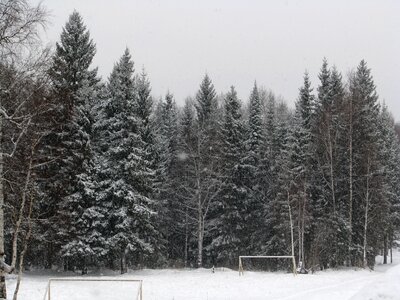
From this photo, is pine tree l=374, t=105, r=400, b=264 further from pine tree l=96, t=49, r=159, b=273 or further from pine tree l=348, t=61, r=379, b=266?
pine tree l=96, t=49, r=159, b=273

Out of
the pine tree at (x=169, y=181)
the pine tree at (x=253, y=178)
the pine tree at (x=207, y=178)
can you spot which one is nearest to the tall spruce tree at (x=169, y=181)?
the pine tree at (x=169, y=181)

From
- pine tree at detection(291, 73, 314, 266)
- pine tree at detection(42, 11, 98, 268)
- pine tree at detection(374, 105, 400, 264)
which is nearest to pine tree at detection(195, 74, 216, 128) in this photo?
pine tree at detection(291, 73, 314, 266)

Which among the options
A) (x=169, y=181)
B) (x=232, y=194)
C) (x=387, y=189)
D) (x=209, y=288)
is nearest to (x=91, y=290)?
(x=209, y=288)

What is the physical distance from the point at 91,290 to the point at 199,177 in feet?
61.8

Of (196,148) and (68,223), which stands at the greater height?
(196,148)

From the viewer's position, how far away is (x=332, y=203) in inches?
1499

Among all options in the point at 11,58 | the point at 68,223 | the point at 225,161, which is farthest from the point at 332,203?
the point at 11,58

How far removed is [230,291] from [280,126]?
25300 mm

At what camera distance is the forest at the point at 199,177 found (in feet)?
90.1

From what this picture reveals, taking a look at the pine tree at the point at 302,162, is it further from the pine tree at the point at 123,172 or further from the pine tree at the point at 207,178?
the pine tree at the point at 123,172

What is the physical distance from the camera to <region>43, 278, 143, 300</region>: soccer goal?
65.6 feet

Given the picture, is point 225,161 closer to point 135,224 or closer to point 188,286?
point 135,224

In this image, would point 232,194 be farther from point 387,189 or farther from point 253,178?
point 387,189

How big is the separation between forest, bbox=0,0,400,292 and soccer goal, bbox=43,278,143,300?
3.31 meters
